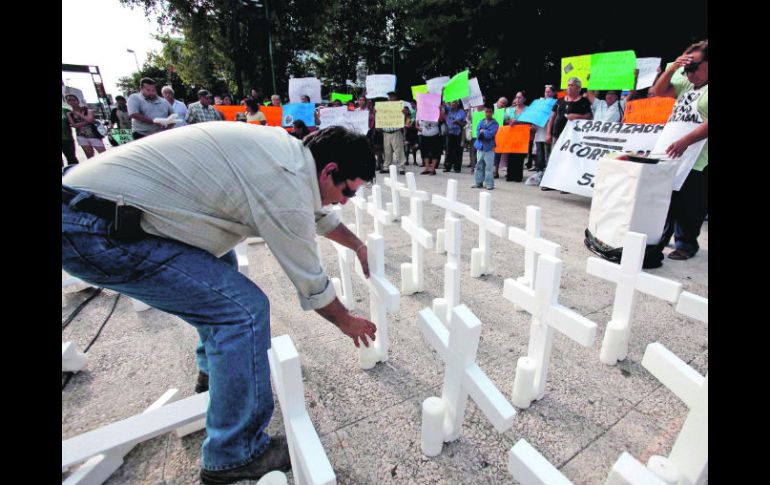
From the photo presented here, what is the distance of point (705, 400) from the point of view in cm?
94

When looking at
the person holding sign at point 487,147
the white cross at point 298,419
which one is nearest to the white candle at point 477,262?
the white cross at point 298,419

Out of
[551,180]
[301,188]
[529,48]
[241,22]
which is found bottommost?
[551,180]

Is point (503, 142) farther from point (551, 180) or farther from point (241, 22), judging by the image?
point (241, 22)

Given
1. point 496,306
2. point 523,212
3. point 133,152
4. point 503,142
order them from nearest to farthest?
point 133,152 → point 496,306 → point 523,212 → point 503,142

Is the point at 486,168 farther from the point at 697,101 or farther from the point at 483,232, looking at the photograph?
the point at 483,232

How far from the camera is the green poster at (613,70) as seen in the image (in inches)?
192

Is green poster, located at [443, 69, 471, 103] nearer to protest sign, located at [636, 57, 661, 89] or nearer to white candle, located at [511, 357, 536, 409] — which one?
protest sign, located at [636, 57, 661, 89]

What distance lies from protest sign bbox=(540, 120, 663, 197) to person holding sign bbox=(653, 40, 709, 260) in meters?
1.08

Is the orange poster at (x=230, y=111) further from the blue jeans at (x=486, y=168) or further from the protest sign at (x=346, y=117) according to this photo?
the blue jeans at (x=486, y=168)

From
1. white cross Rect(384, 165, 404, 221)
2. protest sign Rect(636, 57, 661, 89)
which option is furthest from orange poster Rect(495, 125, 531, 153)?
white cross Rect(384, 165, 404, 221)

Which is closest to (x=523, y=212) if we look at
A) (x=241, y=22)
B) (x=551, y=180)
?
(x=551, y=180)

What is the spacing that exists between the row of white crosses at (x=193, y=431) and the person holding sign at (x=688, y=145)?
3184 mm

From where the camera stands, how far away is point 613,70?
504 centimetres
